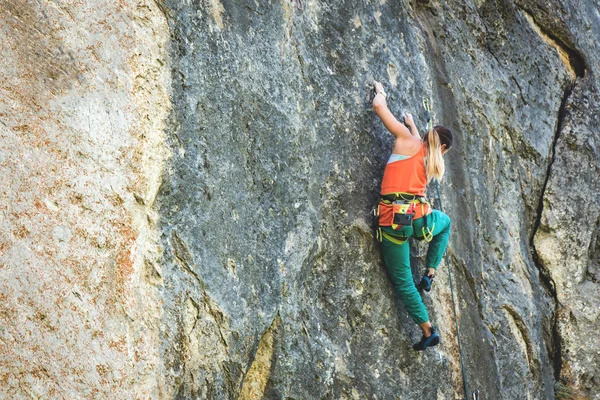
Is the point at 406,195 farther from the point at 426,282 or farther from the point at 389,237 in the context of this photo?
the point at 426,282

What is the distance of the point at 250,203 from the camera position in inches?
225

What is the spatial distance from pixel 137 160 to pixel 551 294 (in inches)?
254

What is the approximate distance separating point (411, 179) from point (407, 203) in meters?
0.24

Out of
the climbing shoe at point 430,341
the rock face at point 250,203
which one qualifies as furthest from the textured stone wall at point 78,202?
the climbing shoe at point 430,341

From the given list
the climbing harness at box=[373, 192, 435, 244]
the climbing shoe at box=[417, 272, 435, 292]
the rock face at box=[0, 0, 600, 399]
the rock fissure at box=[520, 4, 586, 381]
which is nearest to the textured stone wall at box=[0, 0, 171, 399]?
the rock face at box=[0, 0, 600, 399]

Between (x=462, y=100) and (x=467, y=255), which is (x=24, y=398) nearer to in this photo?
(x=467, y=255)

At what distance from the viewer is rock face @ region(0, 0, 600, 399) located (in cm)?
463

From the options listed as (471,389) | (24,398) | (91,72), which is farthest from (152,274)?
(471,389)

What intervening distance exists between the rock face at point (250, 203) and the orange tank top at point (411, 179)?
325 mm

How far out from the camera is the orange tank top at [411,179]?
21.0 feet

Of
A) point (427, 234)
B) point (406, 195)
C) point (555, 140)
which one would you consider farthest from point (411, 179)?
point (555, 140)

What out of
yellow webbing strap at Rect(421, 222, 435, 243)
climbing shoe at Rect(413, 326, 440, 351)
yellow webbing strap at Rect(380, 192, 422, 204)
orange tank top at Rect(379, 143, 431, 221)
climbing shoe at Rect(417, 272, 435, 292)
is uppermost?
orange tank top at Rect(379, 143, 431, 221)

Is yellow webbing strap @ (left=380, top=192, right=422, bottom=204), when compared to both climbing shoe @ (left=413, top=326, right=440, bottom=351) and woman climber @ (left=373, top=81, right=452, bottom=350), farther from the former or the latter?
climbing shoe @ (left=413, top=326, right=440, bottom=351)

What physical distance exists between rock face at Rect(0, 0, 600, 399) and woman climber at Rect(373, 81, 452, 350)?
0.75 ft
